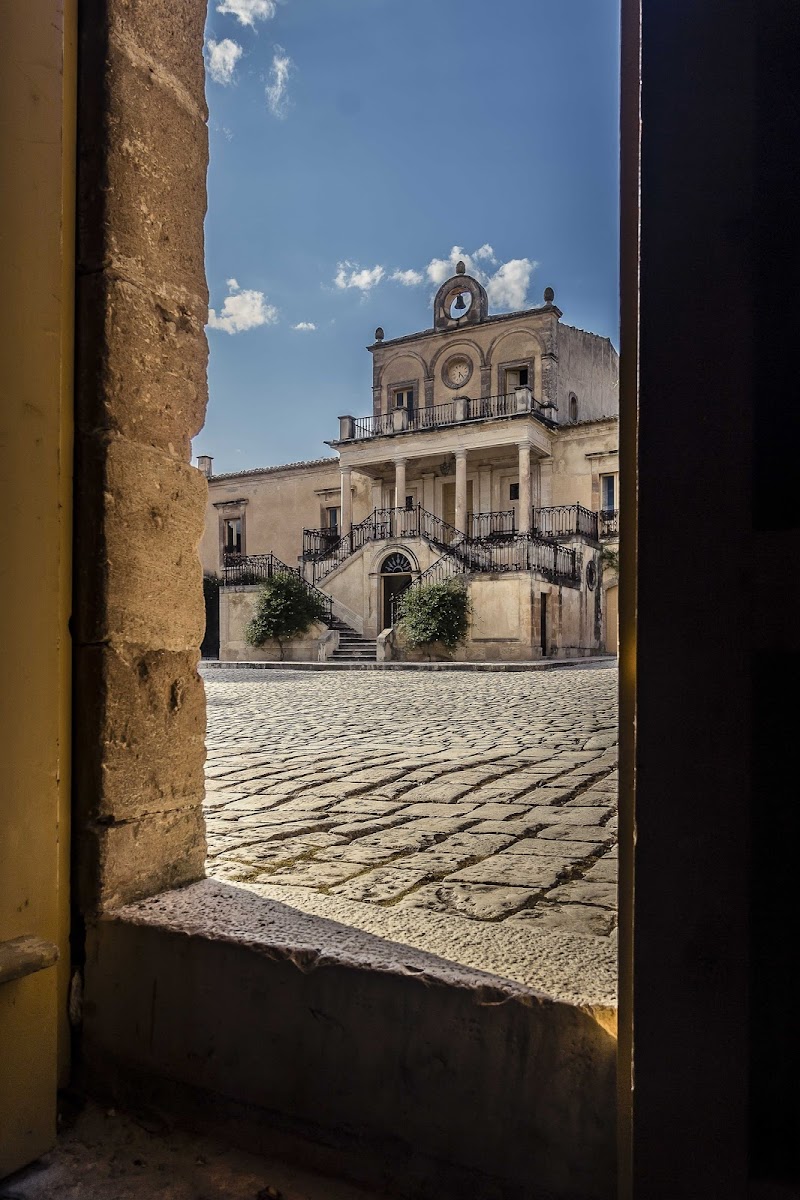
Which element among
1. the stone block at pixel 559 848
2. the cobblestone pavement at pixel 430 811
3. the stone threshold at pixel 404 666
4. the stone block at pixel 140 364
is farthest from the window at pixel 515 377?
the stone block at pixel 140 364

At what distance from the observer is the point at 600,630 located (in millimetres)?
26391

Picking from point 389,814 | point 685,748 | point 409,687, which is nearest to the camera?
point 685,748

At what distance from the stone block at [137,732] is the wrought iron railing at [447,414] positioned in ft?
80.7

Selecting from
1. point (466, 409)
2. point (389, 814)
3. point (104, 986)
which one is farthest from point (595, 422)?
point (104, 986)

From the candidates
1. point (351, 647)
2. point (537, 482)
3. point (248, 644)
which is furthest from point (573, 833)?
point (537, 482)

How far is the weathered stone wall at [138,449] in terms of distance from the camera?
6.49ft

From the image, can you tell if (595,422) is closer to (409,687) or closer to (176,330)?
(409,687)

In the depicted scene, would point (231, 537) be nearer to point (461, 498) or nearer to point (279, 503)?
point (279, 503)

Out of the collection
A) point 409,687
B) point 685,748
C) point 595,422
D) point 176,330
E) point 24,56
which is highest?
point 595,422

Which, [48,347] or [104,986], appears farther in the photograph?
[104,986]

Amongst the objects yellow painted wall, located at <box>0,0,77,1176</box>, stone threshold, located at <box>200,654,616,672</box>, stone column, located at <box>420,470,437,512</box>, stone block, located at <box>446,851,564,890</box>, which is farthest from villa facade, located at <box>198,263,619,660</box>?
yellow painted wall, located at <box>0,0,77,1176</box>

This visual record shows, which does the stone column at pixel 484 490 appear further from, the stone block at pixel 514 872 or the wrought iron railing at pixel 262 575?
the stone block at pixel 514 872

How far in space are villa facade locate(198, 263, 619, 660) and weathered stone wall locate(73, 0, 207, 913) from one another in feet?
63.8

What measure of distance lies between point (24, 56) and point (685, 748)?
1868 mm
